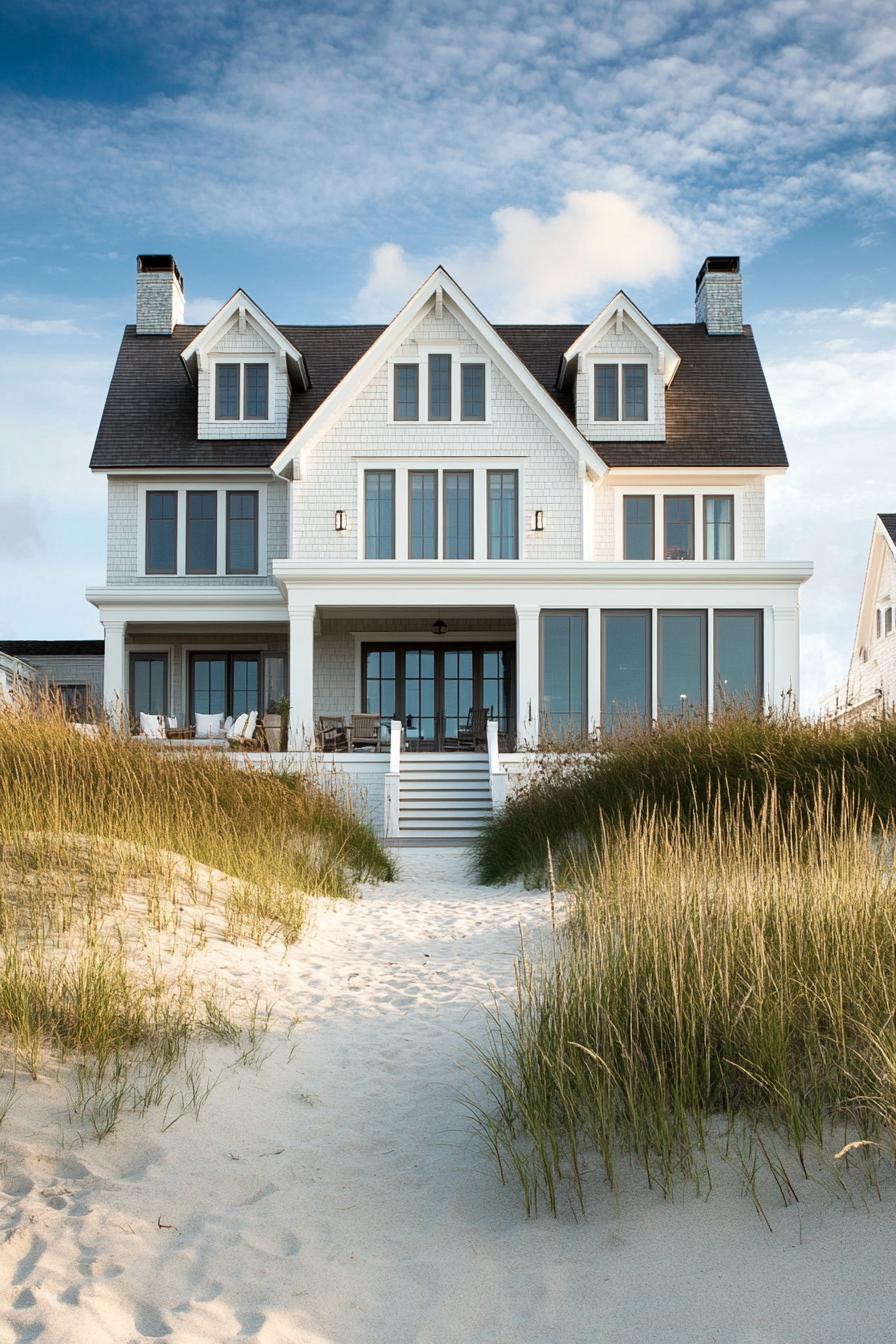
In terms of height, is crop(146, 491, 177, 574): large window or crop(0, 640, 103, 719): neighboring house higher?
crop(146, 491, 177, 574): large window

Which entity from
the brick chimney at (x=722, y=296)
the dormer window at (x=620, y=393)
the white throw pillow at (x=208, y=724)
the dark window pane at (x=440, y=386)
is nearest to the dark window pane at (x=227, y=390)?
the dark window pane at (x=440, y=386)

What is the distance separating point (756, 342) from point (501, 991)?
22447 mm

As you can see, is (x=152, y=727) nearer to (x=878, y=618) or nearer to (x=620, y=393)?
(x=620, y=393)

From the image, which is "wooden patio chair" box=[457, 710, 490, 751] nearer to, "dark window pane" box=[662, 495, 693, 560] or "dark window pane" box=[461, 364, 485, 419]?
"dark window pane" box=[662, 495, 693, 560]

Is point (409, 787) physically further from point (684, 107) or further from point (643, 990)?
point (643, 990)

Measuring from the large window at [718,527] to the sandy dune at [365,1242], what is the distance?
19.5 m

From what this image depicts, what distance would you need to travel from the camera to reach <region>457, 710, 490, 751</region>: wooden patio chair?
20859mm

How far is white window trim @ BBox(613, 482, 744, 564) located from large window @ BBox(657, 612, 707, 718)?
3.82 m

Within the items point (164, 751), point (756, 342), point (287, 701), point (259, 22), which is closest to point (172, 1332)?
point (164, 751)

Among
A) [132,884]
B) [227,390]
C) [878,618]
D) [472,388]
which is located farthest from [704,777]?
[878,618]

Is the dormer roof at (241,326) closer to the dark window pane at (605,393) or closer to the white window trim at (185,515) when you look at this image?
the white window trim at (185,515)

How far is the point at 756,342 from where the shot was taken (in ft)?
85.8

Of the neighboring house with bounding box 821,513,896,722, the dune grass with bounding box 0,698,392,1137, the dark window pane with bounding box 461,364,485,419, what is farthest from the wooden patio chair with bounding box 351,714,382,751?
the neighboring house with bounding box 821,513,896,722

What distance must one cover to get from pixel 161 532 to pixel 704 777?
51.0 feet
